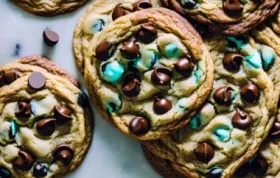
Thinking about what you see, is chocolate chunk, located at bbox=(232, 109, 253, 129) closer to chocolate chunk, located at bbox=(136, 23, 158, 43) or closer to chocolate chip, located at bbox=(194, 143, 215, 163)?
chocolate chip, located at bbox=(194, 143, 215, 163)

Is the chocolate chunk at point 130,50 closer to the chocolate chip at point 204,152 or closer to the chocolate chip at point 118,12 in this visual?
the chocolate chip at point 118,12

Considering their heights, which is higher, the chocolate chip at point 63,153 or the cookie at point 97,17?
the cookie at point 97,17

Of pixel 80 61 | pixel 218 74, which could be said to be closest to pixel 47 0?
pixel 80 61

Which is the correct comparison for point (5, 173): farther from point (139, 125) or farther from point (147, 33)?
point (147, 33)

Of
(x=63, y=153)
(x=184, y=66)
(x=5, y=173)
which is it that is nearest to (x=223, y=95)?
(x=184, y=66)

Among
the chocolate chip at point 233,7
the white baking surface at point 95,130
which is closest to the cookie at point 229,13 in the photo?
the chocolate chip at point 233,7

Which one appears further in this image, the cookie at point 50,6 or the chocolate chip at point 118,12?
the cookie at point 50,6

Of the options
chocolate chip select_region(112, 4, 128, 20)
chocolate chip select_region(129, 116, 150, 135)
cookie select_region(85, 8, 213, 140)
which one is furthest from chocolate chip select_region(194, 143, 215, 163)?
chocolate chip select_region(112, 4, 128, 20)
